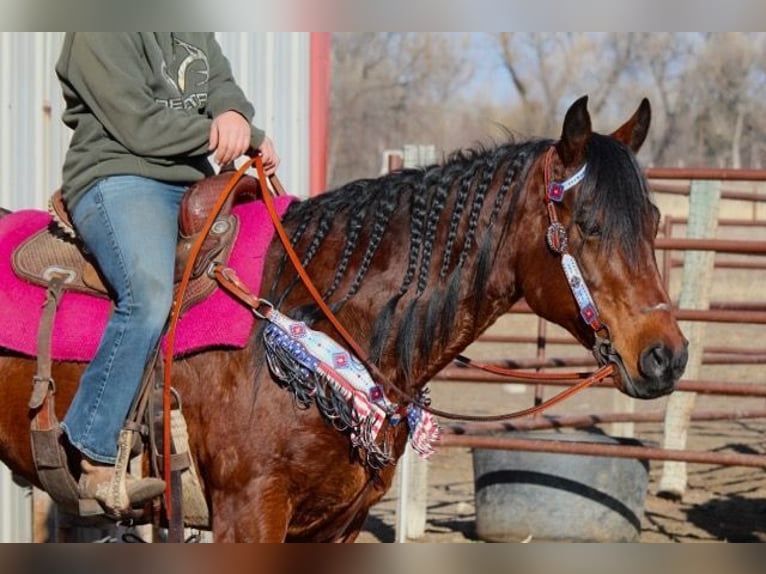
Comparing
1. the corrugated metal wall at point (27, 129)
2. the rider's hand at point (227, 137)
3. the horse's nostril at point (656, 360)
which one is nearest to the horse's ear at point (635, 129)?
the horse's nostril at point (656, 360)

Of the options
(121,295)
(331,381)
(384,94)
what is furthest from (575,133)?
(384,94)

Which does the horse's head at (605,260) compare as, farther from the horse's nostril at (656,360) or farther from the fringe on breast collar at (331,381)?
the fringe on breast collar at (331,381)

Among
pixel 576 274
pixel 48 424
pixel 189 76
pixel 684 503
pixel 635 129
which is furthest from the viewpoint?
pixel 684 503

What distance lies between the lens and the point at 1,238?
3889 mm

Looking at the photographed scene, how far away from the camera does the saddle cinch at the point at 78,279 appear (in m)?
3.44

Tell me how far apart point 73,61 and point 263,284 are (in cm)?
98

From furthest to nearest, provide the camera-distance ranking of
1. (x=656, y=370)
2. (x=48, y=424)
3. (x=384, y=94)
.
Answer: (x=384, y=94)
(x=48, y=424)
(x=656, y=370)

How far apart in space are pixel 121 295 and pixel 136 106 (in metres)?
0.62

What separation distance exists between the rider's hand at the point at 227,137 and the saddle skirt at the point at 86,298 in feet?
0.68

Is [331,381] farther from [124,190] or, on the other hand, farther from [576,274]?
[124,190]

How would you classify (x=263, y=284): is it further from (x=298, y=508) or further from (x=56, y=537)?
(x=56, y=537)

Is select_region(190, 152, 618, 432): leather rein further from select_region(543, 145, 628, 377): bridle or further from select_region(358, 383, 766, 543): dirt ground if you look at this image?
select_region(358, 383, 766, 543): dirt ground

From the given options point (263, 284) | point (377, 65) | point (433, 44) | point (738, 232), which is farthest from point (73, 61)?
point (377, 65)

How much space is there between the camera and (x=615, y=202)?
3104 mm
